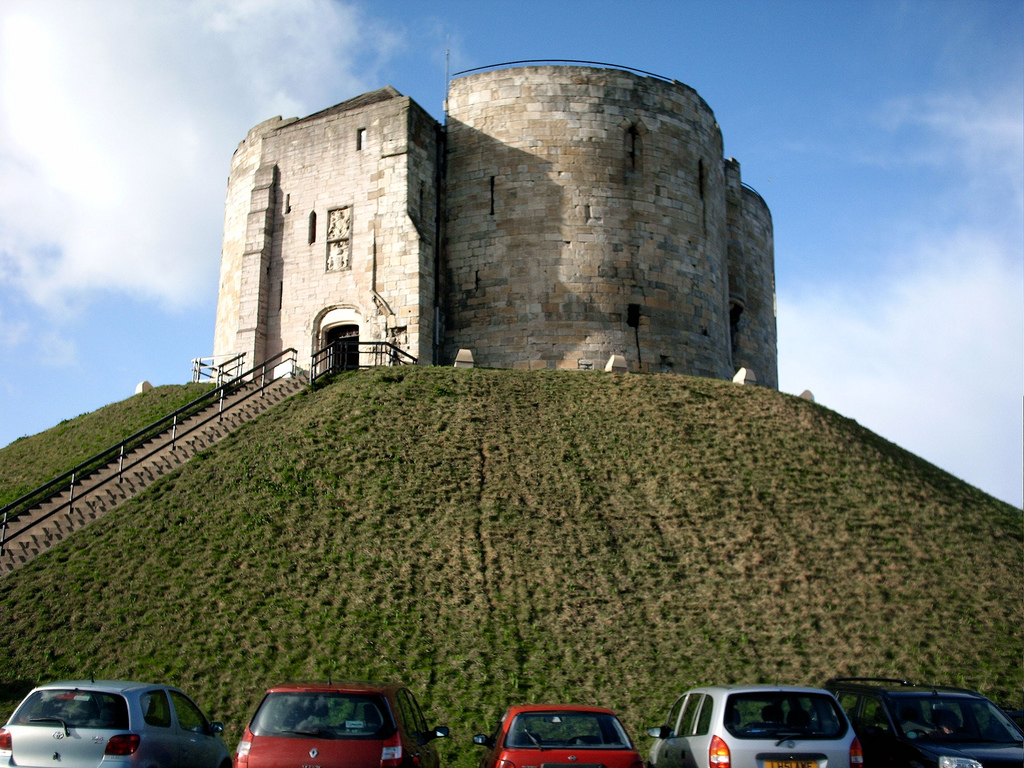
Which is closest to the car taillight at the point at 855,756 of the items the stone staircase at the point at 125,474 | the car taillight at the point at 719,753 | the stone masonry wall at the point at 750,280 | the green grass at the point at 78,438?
the car taillight at the point at 719,753

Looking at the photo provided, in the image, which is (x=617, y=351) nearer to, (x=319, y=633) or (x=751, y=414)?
(x=751, y=414)

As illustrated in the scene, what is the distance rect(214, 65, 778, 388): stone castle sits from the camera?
28750 mm

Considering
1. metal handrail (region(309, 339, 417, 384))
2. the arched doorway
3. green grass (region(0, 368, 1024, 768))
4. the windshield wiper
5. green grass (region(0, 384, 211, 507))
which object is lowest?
the windshield wiper

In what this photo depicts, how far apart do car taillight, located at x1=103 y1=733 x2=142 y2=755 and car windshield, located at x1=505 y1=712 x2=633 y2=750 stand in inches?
126

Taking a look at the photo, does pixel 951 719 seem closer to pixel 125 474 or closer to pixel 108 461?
pixel 125 474

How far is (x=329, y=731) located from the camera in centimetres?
788

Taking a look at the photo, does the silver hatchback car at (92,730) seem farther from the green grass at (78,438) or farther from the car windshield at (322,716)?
the green grass at (78,438)

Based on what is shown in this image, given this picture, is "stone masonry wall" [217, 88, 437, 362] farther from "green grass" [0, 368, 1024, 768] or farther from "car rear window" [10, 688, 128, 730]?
"car rear window" [10, 688, 128, 730]

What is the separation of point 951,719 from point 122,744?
771cm

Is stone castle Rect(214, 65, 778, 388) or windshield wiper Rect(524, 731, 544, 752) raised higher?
stone castle Rect(214, 65, 778, 388)

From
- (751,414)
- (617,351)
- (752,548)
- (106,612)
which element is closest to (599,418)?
(751,414)

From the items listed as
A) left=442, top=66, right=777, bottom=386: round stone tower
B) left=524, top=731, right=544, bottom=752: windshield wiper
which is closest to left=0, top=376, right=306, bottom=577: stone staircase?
left=442, top=66, right=777, bottom=386: round stone tower

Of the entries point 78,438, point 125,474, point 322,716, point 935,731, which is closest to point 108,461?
point 125,474

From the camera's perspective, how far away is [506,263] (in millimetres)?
29406
